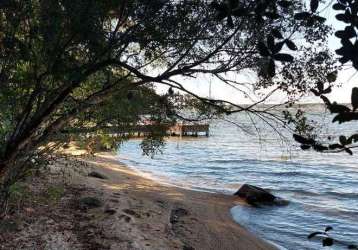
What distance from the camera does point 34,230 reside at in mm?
10844

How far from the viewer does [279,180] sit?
93.2 ft

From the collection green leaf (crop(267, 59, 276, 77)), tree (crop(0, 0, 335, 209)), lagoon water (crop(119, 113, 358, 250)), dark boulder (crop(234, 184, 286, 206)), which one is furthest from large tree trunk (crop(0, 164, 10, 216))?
dark boulder (crop(234, 184, 286, 206))

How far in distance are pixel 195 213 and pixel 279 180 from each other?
41.5 feet

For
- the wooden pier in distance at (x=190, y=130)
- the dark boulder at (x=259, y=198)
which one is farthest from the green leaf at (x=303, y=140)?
the wooden pier in distance at (x=190, y=130)

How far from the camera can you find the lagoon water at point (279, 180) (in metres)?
16.0

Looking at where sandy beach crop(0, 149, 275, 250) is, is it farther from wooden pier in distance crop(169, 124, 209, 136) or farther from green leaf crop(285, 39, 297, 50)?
wooden pier in distance crop(169, 124, 209, 136)

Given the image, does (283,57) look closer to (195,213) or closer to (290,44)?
(290,44)

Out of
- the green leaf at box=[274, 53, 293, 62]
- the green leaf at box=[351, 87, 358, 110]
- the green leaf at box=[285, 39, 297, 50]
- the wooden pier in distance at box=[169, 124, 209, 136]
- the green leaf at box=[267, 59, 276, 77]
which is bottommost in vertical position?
the green leaf at box=[351, 87, 358, 110]

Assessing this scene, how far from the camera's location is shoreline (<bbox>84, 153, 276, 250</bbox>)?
13.7 metres

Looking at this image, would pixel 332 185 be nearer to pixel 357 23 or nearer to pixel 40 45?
pixel 40 45

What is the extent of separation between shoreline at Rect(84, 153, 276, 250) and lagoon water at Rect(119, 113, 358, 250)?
0.97m

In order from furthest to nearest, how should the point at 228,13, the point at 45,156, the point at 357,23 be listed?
the point at 45,156
the point at 228,13
the point at 357,23

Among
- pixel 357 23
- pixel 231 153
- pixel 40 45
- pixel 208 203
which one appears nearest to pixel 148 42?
pixel 40 45

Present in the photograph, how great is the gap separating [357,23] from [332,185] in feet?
86.9
